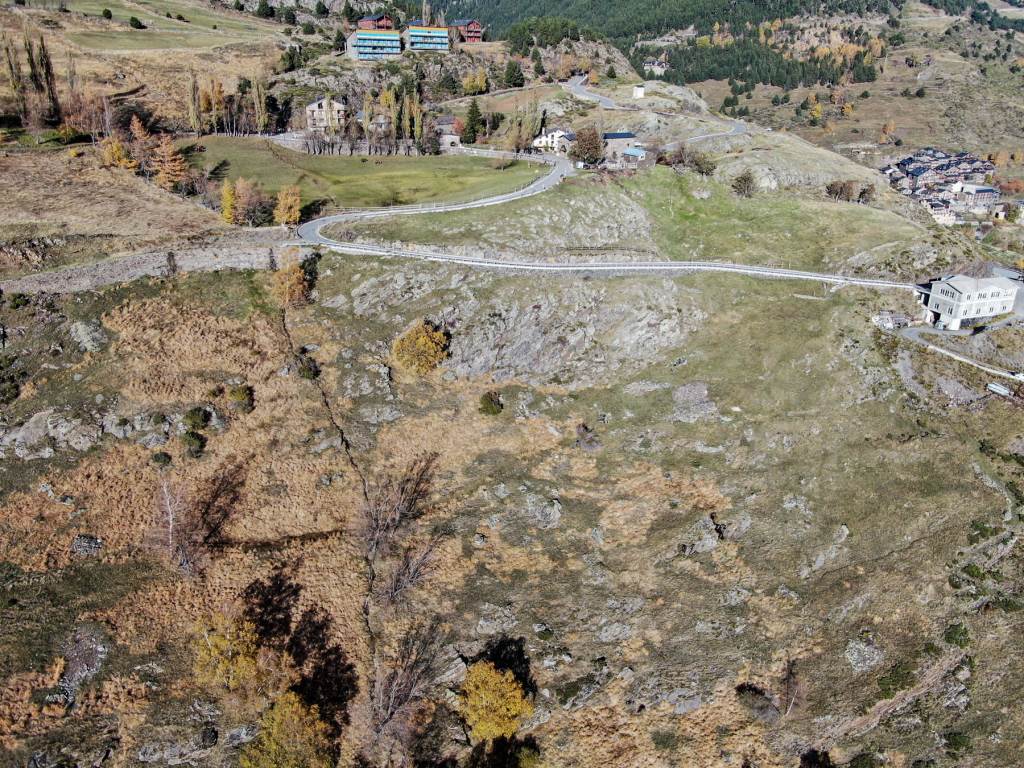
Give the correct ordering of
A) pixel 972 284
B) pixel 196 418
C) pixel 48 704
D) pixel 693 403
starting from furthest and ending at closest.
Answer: pixel 972 284
pixel 693 403
pixel 196 418
pixel 48 704

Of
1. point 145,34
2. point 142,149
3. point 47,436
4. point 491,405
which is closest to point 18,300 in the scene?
point 47,436

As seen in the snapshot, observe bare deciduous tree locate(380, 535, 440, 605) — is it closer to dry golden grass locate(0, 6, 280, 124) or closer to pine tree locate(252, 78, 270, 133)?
pine tree locate(252, 78, 270, 133)

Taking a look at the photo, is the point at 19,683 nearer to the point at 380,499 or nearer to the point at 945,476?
the point at 380,499

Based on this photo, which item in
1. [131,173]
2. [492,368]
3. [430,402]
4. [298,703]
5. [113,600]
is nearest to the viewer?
[298,703]

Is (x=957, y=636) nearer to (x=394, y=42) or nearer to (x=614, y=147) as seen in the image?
(x=614, y=147)

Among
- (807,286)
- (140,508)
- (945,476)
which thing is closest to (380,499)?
(140,508)

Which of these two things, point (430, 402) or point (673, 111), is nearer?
point (430, 402)

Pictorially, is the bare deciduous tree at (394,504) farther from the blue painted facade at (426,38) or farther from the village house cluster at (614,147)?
the blue painted facade at (426,38)
